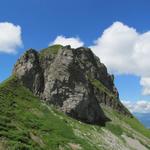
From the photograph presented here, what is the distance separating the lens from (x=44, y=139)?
2542 inches

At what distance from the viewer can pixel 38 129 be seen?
73.2m

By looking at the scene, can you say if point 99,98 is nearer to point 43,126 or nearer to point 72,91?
point 72,91

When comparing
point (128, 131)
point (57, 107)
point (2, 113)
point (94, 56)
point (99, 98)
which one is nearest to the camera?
point (2, 113)

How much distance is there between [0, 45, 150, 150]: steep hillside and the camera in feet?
245

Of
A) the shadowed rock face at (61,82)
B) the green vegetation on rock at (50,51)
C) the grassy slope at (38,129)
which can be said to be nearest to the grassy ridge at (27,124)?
the grassy slope at (38,129)

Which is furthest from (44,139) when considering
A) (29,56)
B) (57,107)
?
(29,56)

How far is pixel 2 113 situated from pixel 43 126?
9190 millimetres

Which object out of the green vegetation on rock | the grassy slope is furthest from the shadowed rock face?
the grassy slope

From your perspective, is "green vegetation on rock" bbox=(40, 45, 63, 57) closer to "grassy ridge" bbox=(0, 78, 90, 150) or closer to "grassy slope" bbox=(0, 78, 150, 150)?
"grassy slope" bbox=(0, 78, 150, 150)

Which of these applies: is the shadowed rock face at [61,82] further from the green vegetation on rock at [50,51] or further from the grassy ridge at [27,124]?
the grassy ridge at [27,124]

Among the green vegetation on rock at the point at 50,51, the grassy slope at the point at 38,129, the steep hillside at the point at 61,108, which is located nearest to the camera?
the grassy slope at the point at 38,129

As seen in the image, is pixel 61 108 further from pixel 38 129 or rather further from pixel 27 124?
pixel 27 124

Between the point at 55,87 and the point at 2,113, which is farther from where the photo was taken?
the point at 55,87

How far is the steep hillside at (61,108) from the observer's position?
74.7 metres
